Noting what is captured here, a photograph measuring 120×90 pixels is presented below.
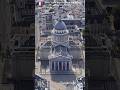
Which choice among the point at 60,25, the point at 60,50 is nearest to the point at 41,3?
the point at 60,25

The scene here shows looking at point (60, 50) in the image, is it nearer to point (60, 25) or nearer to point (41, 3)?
point (60, 25)

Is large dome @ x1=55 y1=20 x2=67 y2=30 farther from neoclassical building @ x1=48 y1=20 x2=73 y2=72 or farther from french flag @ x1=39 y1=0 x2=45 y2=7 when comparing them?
french flag @ x1=39 y1=0 x2=45 y2=7

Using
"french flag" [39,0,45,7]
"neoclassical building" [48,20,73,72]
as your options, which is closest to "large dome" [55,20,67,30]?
"neoclassical building" [48,20,73,72]

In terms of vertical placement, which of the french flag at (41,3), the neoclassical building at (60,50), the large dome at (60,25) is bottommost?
the neoclassical building at (60,50)

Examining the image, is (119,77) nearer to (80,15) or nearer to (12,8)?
(80,15)

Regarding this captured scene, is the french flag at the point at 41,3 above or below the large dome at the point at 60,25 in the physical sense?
above

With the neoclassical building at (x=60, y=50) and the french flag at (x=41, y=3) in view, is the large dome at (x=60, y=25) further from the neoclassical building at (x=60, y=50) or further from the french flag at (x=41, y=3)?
the french flag at (x=41, y=3)

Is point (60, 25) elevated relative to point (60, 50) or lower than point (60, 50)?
elevated

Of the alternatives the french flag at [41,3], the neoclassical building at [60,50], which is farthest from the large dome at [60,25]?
the french flag at [41,3]
